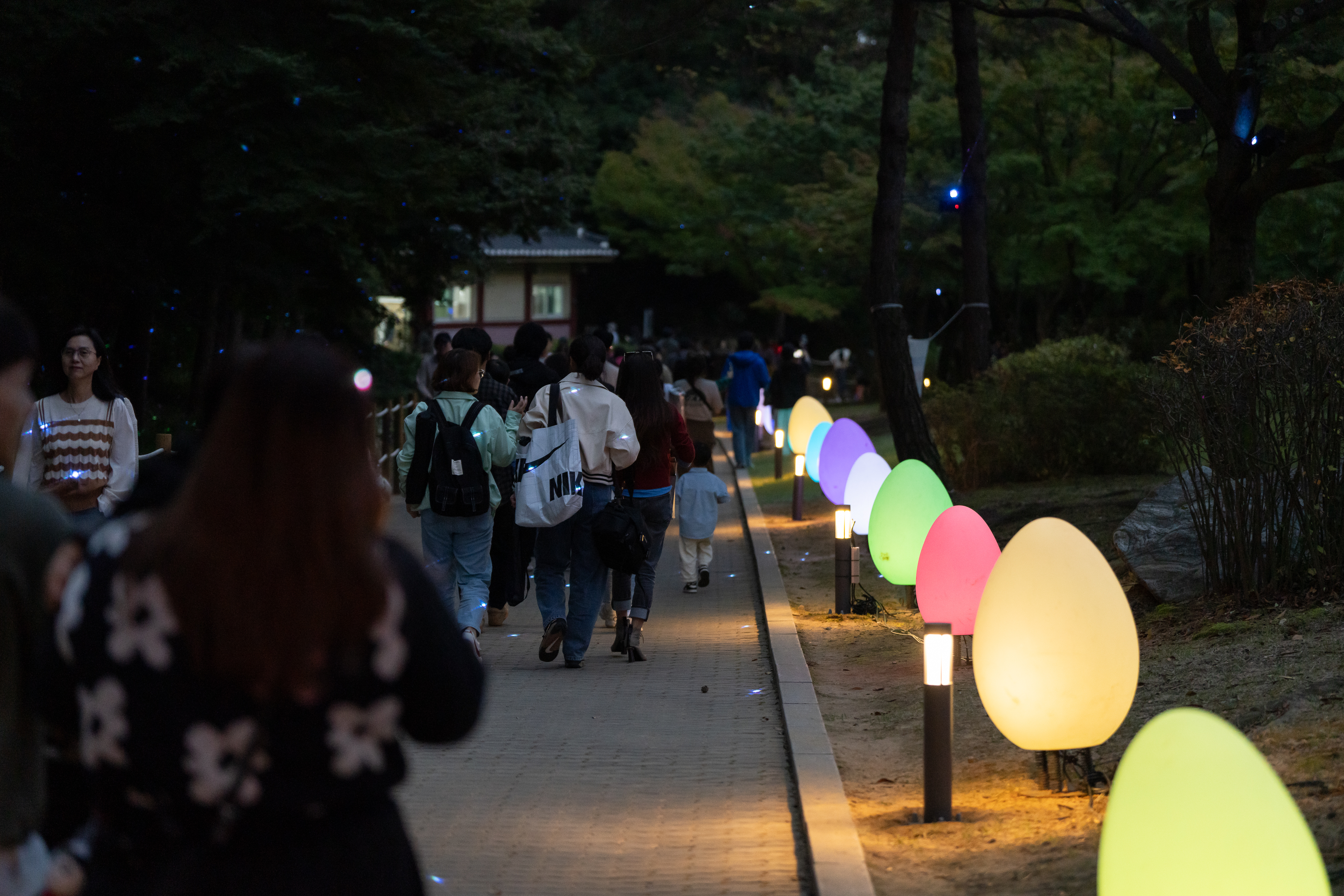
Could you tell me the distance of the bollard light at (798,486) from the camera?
1670cm

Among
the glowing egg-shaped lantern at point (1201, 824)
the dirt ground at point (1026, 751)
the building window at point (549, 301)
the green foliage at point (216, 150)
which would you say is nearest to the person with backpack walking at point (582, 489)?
the dirt ground at point (1026, 751)

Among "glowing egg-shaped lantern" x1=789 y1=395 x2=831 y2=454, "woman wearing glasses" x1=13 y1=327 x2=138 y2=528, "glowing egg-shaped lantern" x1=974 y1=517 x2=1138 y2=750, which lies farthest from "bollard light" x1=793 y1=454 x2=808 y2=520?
"glowing egg-shaped lantern" x1=974 y1=517 x2=1138 y2=750

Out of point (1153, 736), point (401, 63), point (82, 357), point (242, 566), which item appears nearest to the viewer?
point (242, 566)

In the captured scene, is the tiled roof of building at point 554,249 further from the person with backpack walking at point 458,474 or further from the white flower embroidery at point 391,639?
the white flower embroidery at point 391,639

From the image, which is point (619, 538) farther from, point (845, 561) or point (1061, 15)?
point (1061, 15)

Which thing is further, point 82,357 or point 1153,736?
point 82,357

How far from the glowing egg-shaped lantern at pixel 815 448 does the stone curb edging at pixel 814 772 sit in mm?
4287

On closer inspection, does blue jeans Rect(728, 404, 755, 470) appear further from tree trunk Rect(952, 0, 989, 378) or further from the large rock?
the large rock

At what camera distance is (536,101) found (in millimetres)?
25750

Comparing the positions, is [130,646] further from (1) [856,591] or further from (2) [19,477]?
(1) [856,591]

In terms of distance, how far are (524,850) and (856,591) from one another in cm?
637

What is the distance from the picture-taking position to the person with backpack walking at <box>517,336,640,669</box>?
29.2ft

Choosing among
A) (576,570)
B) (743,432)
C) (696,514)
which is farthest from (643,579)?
(743,432)

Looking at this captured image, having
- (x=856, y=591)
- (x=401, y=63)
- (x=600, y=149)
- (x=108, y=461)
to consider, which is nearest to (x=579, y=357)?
(x=108, y=461)
